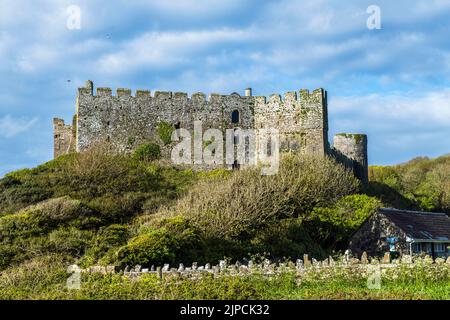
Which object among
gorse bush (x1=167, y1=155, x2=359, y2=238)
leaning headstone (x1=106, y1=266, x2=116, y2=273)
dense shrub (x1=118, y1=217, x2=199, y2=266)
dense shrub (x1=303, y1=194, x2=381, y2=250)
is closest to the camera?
leaning headstone (x1=106, y1=266, x2=116, y2=273)

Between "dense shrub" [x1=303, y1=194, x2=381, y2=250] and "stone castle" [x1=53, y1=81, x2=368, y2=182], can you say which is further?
"stone castle" [x1=53, y1=81, x2=368, y2=182]

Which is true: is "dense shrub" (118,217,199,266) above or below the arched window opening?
below

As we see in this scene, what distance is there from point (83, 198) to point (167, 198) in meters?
4.36

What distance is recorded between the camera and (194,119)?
48438mm

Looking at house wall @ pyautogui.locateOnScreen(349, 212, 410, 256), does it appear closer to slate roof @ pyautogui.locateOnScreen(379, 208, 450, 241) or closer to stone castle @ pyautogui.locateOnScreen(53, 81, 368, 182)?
slate roof @ pyautogui.locateOnScreen(379, 208, 450, 241)

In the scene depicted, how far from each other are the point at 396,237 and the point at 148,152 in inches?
719

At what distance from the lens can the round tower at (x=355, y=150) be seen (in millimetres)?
49375

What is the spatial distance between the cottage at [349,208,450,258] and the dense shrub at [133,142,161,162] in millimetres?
15908

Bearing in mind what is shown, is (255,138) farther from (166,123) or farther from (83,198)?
(83,198)

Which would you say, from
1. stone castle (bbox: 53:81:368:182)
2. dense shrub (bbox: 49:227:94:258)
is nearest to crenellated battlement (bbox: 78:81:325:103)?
stone castle (bbox: 53:81:368:182)

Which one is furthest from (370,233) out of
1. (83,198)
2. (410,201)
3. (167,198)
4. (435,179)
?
(435,179)

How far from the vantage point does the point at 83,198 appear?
38750 millimetres

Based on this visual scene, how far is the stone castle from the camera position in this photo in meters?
46.8

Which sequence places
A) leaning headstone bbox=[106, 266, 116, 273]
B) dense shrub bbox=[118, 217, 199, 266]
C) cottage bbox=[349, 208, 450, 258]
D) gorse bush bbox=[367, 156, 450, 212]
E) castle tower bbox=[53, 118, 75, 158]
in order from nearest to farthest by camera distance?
1. leaning headstone bbox=[106, 266, 116, 273]
2. dense shrub bbox=[118, 217, 199, 266]
3. cottage bbox=[349, 208, 450, 258]
4. castle tower bbox=[53, 118, 75, 158]
5. gorse bush bbox=[367, 156, 450, 212]
